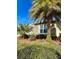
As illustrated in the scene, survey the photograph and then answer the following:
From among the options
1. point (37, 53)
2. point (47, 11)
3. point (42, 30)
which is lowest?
point (37, 53)

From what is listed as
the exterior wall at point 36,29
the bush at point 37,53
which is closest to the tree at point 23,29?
the exterior wall at point 36,29

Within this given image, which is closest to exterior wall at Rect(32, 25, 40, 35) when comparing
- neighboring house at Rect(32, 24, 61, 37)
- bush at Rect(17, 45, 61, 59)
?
neighboring house at Rect(32, 24, 61, 37)

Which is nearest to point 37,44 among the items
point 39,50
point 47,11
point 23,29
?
point 39,50

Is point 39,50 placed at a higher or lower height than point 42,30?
lower

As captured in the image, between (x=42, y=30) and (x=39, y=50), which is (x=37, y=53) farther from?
(x=42, y=30)

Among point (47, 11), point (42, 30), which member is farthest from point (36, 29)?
point (47, 11)

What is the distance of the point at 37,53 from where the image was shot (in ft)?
5.41

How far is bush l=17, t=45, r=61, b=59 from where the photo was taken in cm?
164

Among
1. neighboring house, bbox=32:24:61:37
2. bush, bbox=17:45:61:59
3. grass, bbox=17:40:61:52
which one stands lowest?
bush, bbox=17:45:61:59

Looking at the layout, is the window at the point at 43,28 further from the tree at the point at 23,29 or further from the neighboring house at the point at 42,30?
the tree at the point at 23,29

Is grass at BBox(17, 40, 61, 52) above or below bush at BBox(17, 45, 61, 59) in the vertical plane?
above

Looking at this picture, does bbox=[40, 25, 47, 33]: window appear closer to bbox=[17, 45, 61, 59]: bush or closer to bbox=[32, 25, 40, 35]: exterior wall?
bbox=[32, 25, 40, 35]: exterior wall

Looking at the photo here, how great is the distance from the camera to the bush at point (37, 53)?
1.64 m
